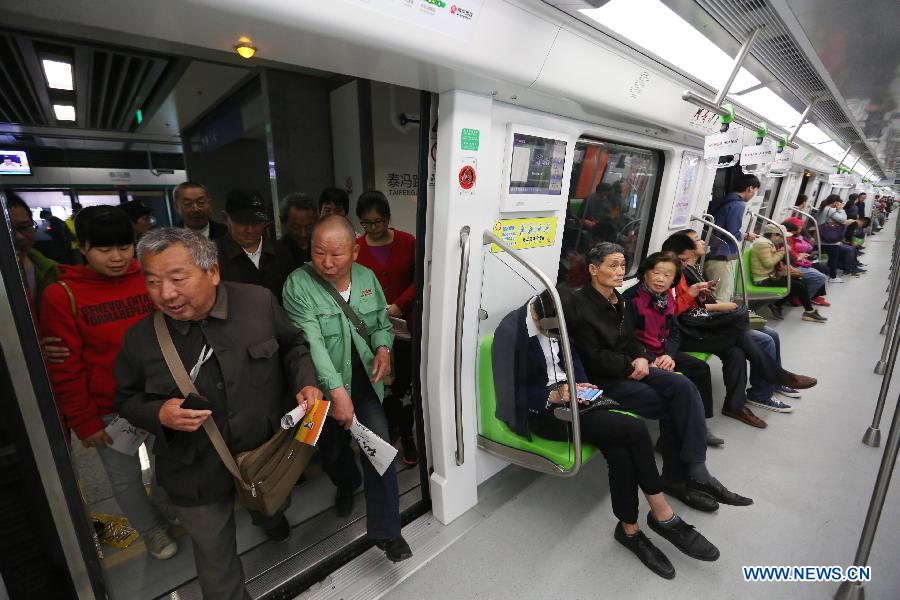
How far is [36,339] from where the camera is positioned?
3.94ft

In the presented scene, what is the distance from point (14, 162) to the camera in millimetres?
6242

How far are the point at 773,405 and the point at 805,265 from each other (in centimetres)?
412

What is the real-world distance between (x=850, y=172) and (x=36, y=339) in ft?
52.2

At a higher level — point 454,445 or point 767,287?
point 767,287

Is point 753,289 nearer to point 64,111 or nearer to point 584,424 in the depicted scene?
point 584,424

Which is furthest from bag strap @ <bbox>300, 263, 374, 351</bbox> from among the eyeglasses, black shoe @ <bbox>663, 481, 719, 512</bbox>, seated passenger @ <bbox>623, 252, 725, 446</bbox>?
black shoe @ <bbox>663, 481, 719, 512</bbox>

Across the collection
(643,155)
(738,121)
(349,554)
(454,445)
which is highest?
(738,121)

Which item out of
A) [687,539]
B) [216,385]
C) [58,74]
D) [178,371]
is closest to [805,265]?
[687,539]

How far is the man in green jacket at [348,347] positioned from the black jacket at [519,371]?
1.97 ft

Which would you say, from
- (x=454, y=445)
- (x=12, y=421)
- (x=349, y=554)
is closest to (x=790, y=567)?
(x=454, y=445)

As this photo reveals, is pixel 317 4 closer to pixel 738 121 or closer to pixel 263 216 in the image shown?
pixel 263 216

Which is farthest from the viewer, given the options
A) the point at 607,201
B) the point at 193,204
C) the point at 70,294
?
the point at 607,201

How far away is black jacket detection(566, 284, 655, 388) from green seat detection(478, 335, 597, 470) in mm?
450

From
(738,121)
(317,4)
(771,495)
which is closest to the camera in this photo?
(317,4)
